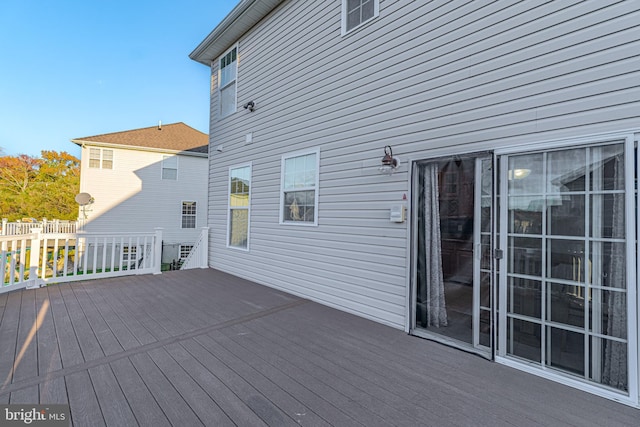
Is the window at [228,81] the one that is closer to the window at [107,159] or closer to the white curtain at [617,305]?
the white curtain at [617,305]

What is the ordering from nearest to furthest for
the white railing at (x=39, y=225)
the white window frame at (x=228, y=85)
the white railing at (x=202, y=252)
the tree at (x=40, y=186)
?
the white window frame at (x=228, y=85) → the white railing at (x=202, y=252) → the white railing at (x=39, y=225) → the tree at (x=40, y=186)

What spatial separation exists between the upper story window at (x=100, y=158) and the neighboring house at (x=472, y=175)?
11511 millimetres

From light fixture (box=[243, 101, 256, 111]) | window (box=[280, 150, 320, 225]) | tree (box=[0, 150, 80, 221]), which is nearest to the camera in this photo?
window (box=[280, 150, 320, 225])

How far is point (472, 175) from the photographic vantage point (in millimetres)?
2666

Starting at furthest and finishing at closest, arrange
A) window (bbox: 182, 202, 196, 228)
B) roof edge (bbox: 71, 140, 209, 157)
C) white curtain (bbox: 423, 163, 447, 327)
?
window (bbox: 182, 202, 196, 228)
roof edge (bbox: 71, 140, 209, 157)
white curtain (bbox: 423, 163, 447, 327)

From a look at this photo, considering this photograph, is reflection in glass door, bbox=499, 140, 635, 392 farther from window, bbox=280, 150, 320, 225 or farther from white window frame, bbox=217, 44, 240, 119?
white window frame, bbox=217, 44, 240, 119

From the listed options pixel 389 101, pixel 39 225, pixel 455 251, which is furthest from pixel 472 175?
pixel 39 225

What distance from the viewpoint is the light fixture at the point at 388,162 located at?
127 inches

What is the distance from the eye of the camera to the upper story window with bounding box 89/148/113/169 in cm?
1209

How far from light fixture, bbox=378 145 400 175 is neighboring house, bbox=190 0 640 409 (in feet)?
0.06

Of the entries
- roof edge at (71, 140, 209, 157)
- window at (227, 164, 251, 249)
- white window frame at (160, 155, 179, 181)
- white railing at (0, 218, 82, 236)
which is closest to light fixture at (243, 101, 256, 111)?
window at (227, 164, 251, 249)

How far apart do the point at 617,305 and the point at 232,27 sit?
275 inches

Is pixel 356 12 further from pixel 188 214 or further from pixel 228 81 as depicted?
pixel 188 214

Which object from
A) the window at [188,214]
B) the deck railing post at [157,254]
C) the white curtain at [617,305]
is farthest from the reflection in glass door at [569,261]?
the window at [188,214]
